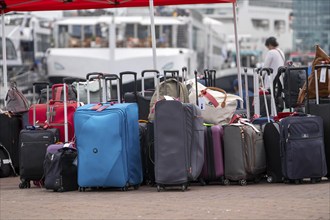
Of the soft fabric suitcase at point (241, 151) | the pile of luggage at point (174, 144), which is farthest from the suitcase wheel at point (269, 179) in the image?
the soft fabric suitcase at point (241, 151)

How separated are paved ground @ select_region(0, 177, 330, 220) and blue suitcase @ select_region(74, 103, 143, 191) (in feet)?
0.54

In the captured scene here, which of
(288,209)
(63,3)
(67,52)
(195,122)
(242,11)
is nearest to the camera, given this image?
(288,209)

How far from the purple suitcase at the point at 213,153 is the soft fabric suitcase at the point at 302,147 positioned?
64 centimetres

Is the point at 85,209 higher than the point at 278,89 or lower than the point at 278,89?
lower

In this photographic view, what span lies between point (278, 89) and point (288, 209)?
12.6ft

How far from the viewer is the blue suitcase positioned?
9961 mm

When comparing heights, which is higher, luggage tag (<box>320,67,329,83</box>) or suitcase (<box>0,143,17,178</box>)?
luggage tag (<box>320,67,329,83</box>)

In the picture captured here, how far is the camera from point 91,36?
46.4m

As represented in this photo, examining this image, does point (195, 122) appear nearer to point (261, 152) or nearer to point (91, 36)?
point (261, 152)

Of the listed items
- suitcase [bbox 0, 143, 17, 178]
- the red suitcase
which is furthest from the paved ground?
suitcase [bbox 0, 143, 17, 178]

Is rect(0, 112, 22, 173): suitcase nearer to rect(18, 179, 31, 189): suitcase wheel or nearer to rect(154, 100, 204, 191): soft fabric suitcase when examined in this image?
rect(18, 179, 31, 189): suitcase wheel

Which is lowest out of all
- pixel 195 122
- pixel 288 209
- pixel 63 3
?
pixel 288 209

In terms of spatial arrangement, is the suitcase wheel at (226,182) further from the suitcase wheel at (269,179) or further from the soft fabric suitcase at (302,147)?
the soft fabric suitcase at (302,147)

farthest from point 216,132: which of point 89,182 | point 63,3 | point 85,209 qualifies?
point 63,3
